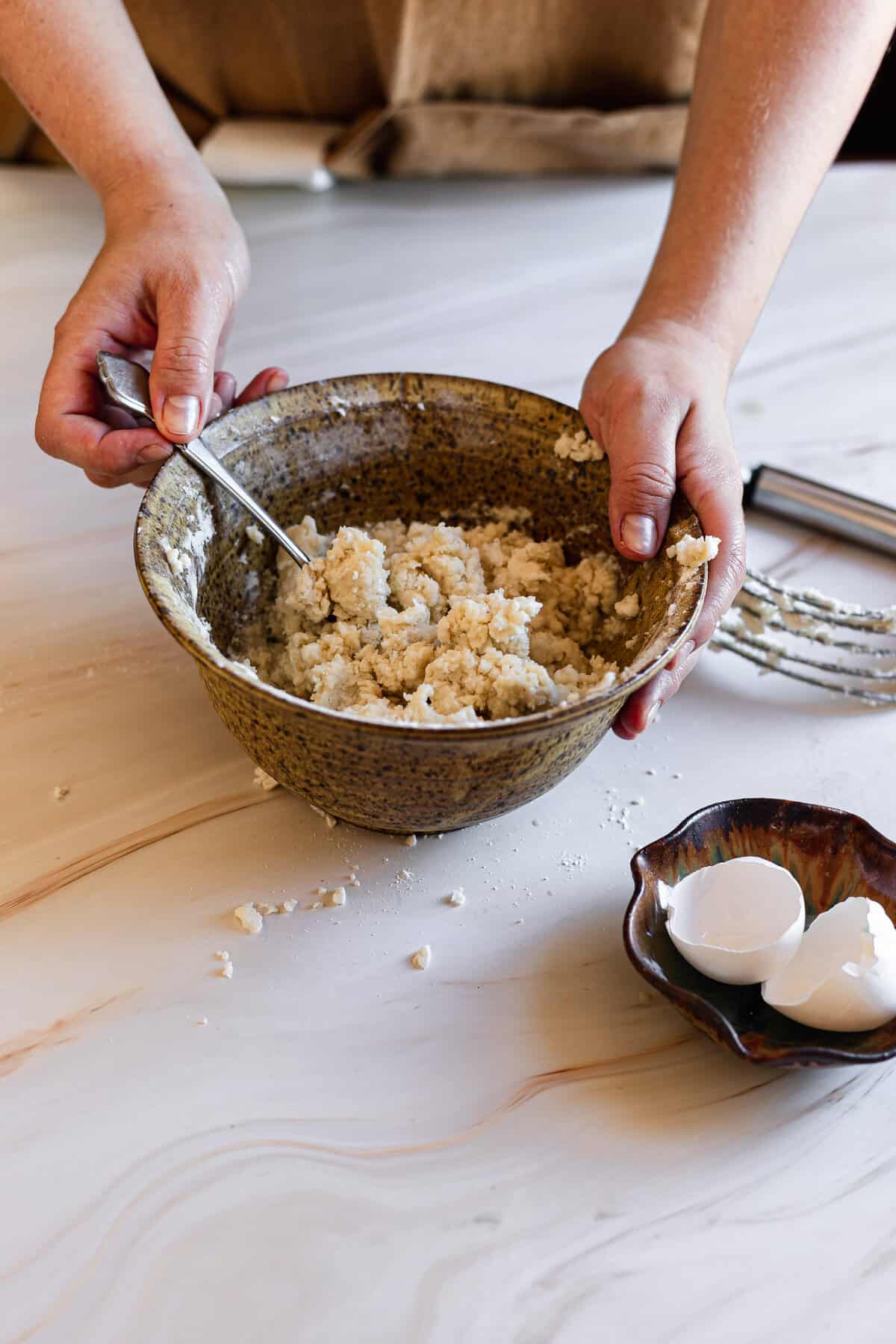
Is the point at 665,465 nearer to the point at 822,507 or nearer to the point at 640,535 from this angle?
the point at 640,535

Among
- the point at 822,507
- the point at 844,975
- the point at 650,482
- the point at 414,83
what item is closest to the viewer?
the point at 844,975

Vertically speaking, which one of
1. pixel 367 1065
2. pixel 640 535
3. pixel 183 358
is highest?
pixel 183 358

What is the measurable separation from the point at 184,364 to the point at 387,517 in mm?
246

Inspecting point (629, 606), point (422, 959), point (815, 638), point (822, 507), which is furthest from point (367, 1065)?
point (822, 507)

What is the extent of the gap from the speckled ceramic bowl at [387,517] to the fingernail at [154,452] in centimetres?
3

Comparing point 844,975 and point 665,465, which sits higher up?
point 665,465

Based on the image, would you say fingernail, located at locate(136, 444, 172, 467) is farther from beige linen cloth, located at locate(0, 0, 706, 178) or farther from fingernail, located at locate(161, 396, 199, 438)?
beige linen cloth, located at locate(0, 0, 706, 178)

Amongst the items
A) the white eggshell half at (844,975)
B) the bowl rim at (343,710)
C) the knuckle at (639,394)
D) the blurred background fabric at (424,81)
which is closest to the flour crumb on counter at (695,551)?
the bowl rim at (343,710)

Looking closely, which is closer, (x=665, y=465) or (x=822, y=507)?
(x=665, y=465)

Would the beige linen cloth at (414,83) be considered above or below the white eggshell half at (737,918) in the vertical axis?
above

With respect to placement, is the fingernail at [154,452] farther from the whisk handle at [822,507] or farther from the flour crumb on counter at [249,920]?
the whisk handle at [822,507]

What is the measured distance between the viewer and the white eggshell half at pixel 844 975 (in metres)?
0.68

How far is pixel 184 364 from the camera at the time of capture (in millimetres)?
903

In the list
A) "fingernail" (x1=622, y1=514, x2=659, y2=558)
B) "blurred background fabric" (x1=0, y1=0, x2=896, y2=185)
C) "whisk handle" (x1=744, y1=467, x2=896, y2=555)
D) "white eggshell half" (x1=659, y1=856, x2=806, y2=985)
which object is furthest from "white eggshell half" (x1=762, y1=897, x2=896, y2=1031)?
"blurred background fabric" (x1=0, y1=0, x2=896, y2=185)
